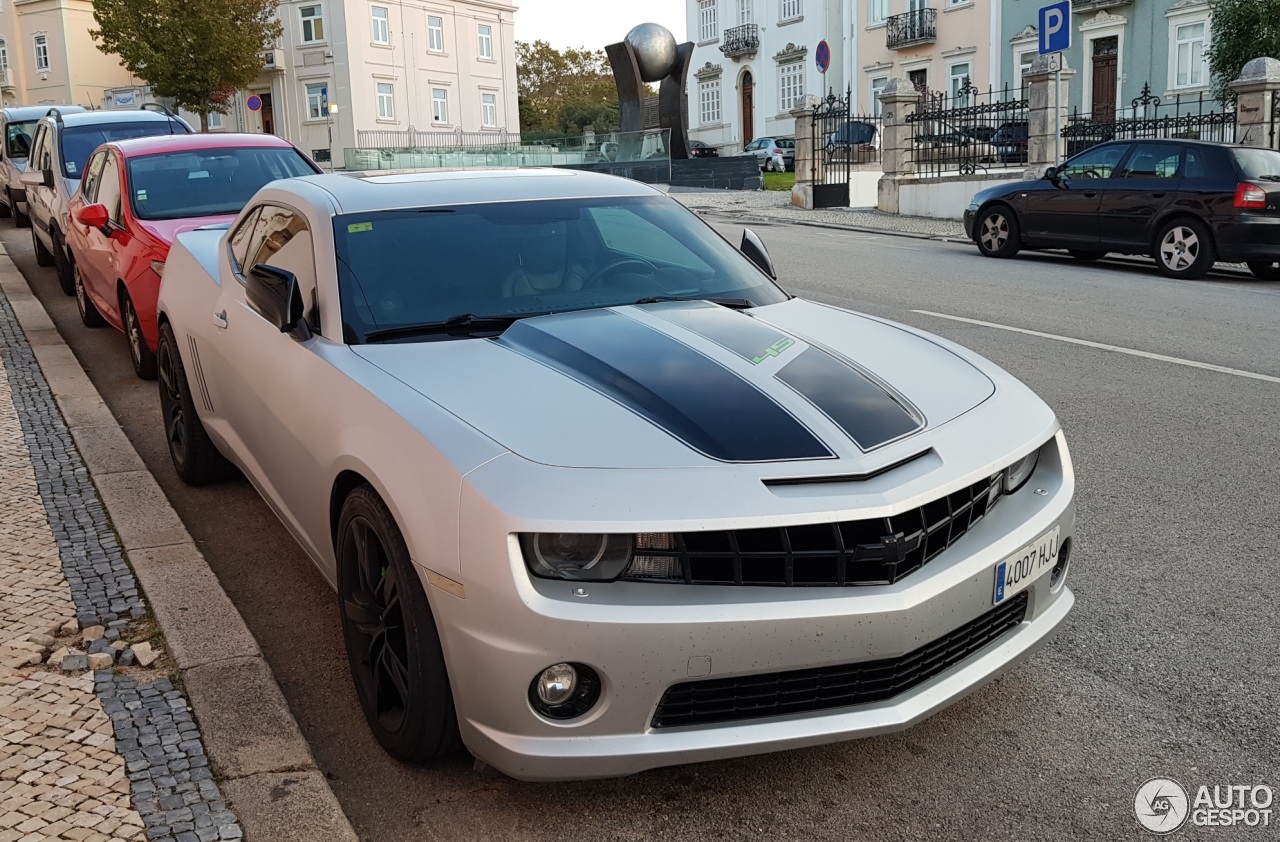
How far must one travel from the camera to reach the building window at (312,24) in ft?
201

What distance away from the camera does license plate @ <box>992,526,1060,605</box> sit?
324cm

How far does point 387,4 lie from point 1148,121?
47728 mm

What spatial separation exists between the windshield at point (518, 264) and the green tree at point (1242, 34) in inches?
1184

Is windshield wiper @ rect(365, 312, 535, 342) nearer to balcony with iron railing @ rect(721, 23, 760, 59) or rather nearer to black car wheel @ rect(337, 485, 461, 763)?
black car wheel @ rect(337, 485, 461, 763)

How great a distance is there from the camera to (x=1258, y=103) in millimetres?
20422

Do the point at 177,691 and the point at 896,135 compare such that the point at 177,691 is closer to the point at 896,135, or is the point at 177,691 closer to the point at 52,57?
the point at 896,135

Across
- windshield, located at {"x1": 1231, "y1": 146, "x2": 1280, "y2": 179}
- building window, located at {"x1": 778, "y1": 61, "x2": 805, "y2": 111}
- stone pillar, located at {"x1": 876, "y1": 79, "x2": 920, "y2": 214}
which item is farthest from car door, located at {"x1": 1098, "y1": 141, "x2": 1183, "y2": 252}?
building window, located at {"x1": 778, "y1": 61, "x2": 805, "y2": 111}

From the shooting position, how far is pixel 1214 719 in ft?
11.7

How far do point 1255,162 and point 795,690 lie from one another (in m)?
13.6

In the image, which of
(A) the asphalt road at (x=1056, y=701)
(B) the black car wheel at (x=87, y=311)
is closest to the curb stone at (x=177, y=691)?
(A) the asphalt road at (x=1056, y=701)

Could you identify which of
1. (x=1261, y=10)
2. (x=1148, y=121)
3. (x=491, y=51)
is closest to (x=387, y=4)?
(x=491, y=51)

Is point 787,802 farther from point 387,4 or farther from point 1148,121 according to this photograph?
point 387,4

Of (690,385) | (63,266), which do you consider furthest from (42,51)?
(690,385)

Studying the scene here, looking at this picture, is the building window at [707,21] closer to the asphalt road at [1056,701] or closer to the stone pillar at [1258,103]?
the stone pillar at [1258,103]
